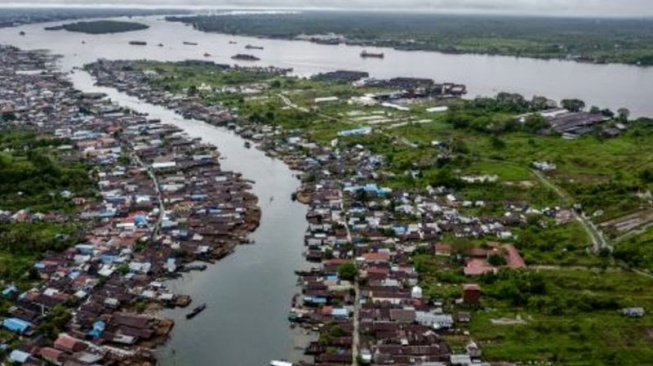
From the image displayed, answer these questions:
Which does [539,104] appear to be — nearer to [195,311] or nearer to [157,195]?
[157,195]

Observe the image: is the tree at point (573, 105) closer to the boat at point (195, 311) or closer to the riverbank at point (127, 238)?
the riverbank at point (127, 238)

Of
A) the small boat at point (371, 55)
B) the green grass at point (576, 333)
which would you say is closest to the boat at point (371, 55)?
the small boat at point (371, 55)

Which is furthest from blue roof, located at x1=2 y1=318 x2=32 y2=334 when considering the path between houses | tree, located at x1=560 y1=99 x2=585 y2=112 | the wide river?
tree, located at x1=560 y1=99 x2=585 y2=112

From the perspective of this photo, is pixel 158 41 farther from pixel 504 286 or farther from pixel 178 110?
pixel 504 286

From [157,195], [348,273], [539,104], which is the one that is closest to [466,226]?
[348,273]

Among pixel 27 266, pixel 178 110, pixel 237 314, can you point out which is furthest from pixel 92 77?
pixel 237 314
